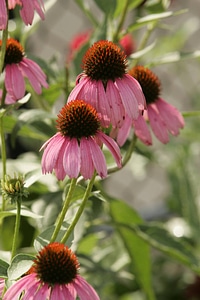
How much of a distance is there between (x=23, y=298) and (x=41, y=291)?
20 millimetres

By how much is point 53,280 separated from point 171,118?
1.13 feet

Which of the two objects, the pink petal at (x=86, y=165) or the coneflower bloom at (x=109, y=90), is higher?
the coneflower bloom at (x=109, y=90)

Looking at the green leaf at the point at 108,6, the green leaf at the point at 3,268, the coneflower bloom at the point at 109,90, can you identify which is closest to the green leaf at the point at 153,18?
the green leaf at the point at 108,6

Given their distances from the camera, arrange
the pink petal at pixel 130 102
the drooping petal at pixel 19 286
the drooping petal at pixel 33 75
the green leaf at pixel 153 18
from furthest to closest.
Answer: the green leaf at pixel 153 18
the drooping petal at pixel 33 75
the pink petal at pixel 130 102
the drooping petal at pixel 19 286

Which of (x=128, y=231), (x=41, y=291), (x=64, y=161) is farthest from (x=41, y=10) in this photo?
(x=128, y=231)

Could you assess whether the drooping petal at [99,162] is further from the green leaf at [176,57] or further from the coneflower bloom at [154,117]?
the green leaf at [176,57]

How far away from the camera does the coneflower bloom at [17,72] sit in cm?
93

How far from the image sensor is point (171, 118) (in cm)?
105

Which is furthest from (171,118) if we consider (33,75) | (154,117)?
(33,75)

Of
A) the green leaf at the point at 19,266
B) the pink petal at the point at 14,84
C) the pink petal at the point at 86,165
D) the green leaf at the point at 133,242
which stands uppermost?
the pink petal at the point at 14,84

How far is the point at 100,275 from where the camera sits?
130cm

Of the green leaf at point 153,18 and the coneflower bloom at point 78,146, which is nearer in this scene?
the coneflower bloom at point 78,146

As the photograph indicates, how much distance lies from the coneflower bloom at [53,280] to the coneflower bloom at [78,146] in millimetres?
79

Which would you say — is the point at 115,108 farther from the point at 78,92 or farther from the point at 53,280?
the point at 53,280
